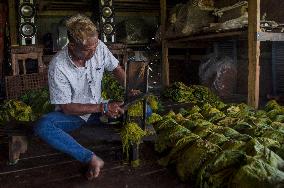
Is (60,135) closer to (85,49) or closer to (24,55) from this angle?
(85,49)

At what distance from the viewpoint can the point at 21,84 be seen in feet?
22.2

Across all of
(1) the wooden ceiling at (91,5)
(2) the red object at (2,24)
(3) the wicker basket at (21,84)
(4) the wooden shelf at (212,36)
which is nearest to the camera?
(4) the wooden shelf at (212,36)

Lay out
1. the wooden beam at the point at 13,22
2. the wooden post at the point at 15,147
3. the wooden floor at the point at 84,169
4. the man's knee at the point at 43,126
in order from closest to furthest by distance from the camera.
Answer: the wooden floor at the point at 84,169 → the man's knee at the point at 43,126 → the wooden post at the point at 15,147 → the wooden beam at the point at 13,22

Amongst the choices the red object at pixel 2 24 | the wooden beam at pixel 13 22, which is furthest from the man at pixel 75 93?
the red object at pixel 2 24

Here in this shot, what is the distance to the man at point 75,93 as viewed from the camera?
321 centimetres

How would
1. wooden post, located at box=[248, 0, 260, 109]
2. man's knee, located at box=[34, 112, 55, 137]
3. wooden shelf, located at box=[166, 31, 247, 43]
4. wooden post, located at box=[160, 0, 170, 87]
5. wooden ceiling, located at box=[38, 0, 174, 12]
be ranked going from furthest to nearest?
wooden ceiling, located at box=[38, 0, 174, 12] → wooden post, located at box=[160, 0, 170, 87] → wooden shelf, located at box=[166, 31, 247, 43] → wooden post, located at box=[248, 0, 260, 109] → man's knee, located at box=[34, 112, 55, 137]

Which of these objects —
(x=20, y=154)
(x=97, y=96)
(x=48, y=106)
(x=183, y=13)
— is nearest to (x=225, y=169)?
(x=97, y=96)

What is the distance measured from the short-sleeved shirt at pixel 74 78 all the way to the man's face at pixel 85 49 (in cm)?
13

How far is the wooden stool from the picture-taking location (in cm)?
768

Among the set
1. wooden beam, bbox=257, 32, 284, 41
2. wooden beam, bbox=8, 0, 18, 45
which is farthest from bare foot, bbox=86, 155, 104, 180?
wooden beam, bbox=8, 0, 18, 45

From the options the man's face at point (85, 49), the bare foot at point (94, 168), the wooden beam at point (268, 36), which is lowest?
the bare foot at point (94, 168)

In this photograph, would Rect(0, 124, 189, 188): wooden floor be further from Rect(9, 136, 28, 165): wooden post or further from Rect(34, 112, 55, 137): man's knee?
Rect(34, 112, 55, 137): man's knee

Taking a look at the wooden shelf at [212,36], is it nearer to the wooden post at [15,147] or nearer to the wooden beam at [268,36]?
the wooden beam at [268,36]

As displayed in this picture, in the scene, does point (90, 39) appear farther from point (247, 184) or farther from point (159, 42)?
point (159, 42)
